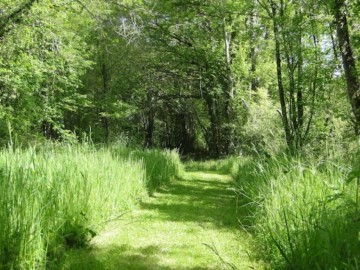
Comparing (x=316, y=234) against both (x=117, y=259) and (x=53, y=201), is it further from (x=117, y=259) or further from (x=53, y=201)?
(x=53, y=201)

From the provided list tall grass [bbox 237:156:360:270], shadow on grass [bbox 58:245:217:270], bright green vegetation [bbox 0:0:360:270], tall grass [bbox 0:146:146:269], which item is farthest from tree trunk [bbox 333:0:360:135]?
shadow on grass [bbox 58:245:217:270]

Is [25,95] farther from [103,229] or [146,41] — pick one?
[103,229]

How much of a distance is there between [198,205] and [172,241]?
83.0 inches

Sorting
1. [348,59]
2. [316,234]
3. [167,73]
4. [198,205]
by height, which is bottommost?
[198,205]

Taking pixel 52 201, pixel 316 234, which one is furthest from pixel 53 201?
pixel 316 234

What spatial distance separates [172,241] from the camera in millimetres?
3971

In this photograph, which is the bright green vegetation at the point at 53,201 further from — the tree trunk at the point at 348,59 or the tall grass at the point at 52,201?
the tree trunk at the point at 348,59

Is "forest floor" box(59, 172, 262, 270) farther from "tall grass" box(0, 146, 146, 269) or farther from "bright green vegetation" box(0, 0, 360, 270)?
"tall grass" box(0, 146, 146, 269)

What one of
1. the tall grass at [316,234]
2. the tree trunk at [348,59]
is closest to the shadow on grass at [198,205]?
the tall grass at [316,234]

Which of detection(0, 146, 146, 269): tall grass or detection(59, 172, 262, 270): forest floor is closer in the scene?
detection(0, 146, 146, 269): tall grass

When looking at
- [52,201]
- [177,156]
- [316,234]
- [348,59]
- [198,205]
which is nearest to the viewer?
[316,234]

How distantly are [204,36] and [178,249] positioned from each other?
53.3 ft

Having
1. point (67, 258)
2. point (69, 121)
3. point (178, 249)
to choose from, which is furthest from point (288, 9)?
point (69, 121)

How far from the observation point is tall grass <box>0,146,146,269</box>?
268 cm
